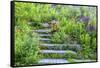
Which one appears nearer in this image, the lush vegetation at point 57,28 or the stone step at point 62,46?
the lush vegetation at point 57,28

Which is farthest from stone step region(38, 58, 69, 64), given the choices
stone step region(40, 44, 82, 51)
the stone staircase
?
stone step region(40, 44, 82, 51)

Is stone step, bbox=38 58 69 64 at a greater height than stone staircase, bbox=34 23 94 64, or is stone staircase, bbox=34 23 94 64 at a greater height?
stone staircase, bbox=34 23 94 64

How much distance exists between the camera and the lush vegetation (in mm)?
2441

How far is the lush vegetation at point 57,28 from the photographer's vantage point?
244 centimetres

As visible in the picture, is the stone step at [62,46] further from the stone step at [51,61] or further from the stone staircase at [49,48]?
the stone step at [51,61]

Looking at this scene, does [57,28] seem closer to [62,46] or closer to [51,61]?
[62,46]

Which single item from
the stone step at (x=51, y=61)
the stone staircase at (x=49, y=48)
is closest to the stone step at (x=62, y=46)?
the stone staircase at (x=49, y=48)

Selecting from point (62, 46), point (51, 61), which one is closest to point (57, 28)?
point (62, 46)

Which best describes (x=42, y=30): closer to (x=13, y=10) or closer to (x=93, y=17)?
(x=13, y=10)

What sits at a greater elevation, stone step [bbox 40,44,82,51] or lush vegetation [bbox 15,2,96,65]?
lush vegetation [bbox 15,2,96,65]

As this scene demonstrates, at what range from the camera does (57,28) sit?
259 centimetres

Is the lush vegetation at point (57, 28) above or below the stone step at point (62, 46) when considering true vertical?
above

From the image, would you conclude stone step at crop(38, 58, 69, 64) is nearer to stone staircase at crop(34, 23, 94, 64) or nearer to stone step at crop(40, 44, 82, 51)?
stone staircase at crop(34, 23, 94, 64)

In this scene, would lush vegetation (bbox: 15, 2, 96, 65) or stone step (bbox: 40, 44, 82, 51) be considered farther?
stone step (bbox: 40, 44, 82, 51)
